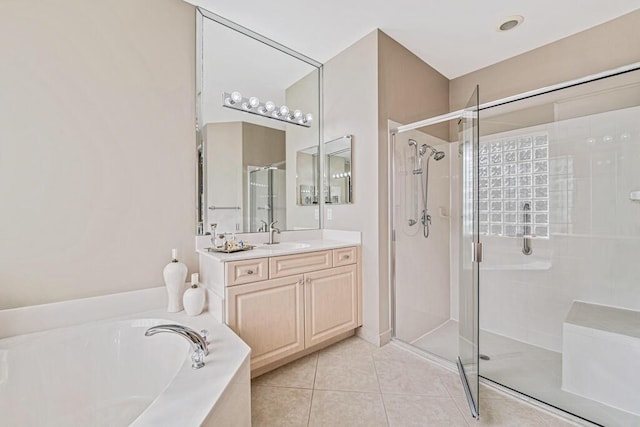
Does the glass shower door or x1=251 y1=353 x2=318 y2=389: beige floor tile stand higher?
the glass shower door

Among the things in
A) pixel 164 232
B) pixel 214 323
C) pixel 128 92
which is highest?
pixel 128 92

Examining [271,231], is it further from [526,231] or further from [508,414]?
[526,231]

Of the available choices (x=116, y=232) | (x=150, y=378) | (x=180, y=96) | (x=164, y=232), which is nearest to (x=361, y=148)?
(x=180, y=96)

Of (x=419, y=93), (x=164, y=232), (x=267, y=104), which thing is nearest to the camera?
(x=164, y=232)

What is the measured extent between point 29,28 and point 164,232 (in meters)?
1.33

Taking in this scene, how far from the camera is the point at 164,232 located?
1.91 m

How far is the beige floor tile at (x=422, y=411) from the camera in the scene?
152cm

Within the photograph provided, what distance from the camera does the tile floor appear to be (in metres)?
1.54

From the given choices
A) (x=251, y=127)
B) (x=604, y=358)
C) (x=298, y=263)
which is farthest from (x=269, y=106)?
(x=604, y=358)

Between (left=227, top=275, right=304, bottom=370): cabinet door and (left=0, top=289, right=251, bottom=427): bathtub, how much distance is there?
7.3 inches

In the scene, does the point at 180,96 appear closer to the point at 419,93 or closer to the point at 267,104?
the point at 267,104

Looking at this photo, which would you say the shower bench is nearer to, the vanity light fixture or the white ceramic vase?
the white ceramic vase

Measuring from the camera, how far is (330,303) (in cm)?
222

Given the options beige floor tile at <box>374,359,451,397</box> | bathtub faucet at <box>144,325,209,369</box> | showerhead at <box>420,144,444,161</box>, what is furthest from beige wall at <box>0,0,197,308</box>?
showerhead at <box>420,144,444,161</box>
